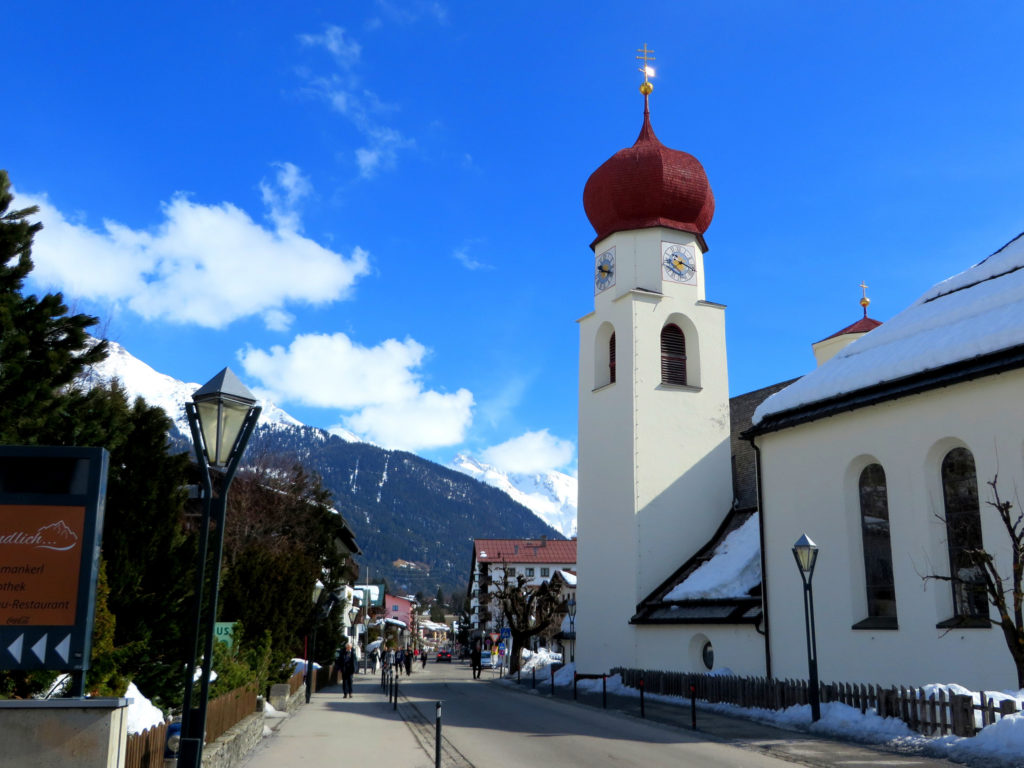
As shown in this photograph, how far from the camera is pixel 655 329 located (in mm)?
35375

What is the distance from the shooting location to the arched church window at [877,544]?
68.0 ft

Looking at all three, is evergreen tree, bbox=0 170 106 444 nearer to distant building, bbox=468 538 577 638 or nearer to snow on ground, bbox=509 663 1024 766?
snow on ground, bbox=509 663 1024 766

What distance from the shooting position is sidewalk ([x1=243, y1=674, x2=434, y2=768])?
47.5 ft

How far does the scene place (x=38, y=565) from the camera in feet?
27.5

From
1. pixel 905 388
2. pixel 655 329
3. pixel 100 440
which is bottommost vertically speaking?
pixel 100 440

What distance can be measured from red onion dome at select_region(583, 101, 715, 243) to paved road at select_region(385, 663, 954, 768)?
19.3 meters

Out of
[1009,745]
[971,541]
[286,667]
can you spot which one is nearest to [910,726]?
[1009,745]

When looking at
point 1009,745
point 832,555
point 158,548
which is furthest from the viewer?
point 832,555

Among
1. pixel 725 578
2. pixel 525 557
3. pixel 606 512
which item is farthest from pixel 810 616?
pixel 525 557

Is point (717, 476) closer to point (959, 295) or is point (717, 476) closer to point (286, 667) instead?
point (959, 295)

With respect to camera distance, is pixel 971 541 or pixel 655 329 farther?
pixel 655 329

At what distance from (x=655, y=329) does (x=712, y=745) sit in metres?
21.1

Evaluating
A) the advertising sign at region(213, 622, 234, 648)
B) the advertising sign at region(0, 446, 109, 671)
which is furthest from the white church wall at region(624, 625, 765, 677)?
the advertising sign at region(0, 446, 109, 671)

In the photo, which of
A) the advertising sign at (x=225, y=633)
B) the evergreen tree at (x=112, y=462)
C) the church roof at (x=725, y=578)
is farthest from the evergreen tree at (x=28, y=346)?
the church roof at (x=725, y=578)
